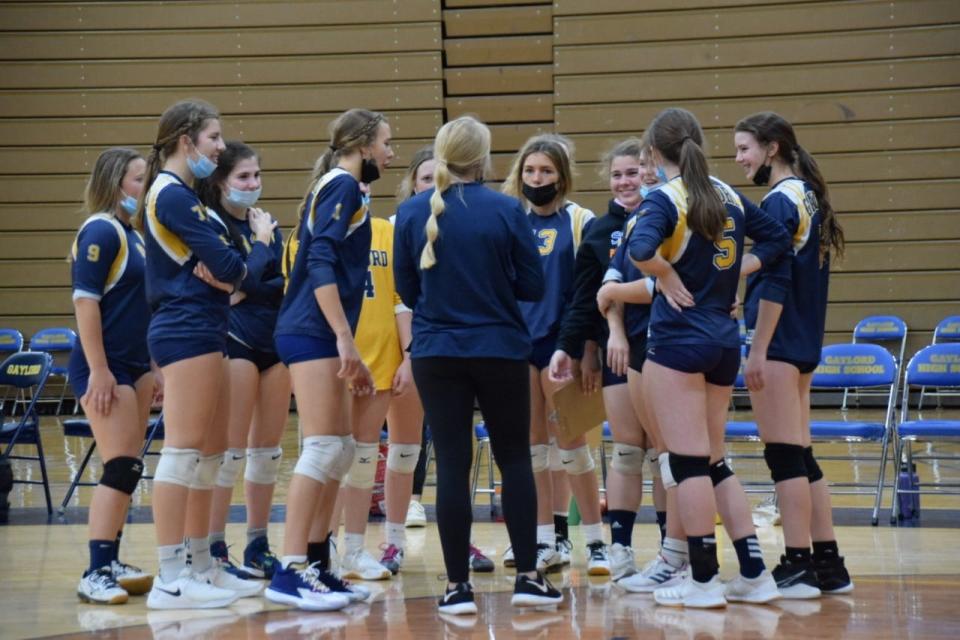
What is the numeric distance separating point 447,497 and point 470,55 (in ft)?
25.6

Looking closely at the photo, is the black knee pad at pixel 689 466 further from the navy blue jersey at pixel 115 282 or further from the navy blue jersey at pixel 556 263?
the navy blue jersey at pixel 115 282

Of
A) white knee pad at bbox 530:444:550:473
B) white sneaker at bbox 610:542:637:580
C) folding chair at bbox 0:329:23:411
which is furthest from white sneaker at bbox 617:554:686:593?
folding chair at bbox 0:329:23:411

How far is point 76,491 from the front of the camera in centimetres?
664

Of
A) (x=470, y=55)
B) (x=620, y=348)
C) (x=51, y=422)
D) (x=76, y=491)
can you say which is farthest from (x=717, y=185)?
(x=51, y=422)

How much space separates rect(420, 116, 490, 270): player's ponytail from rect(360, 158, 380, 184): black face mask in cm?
31

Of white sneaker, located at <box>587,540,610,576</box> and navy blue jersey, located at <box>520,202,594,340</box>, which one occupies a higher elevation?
navy blue jersey, located at <box>520,202,594,340</box>

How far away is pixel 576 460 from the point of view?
425cm

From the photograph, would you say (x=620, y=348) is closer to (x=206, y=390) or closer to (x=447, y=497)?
(x=447, y=497)

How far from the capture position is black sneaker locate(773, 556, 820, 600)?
3668mm

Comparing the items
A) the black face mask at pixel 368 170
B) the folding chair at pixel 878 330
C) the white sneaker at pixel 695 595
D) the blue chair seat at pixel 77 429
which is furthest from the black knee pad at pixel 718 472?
the folding chair at pixel 878 330

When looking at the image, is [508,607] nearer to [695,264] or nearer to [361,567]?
[361,567]

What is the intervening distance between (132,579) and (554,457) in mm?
1574

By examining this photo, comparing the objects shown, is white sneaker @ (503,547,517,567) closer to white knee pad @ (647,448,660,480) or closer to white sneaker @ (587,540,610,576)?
white sneaker @ (587,540,610,576)

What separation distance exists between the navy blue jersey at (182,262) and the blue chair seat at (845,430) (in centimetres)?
303
